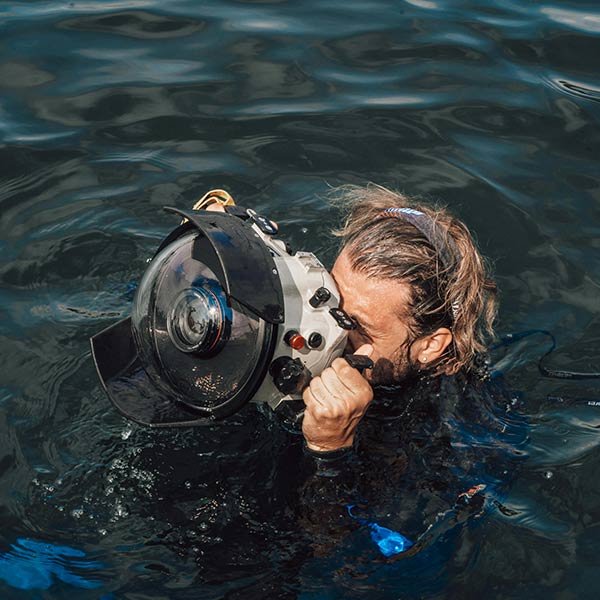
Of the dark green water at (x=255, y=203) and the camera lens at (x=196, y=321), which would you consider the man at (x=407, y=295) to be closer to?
the dark green water at (x=255, y=203)

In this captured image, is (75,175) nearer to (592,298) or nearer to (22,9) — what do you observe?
(22,9)

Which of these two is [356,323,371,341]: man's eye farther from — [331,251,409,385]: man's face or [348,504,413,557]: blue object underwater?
[348,504,413,557]: blue object underwater

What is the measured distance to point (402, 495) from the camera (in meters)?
3.63

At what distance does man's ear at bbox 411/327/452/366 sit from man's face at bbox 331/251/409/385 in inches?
4.5

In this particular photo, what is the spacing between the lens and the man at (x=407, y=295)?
3684 millimetres

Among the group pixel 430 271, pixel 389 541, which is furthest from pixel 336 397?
pixel 430 271

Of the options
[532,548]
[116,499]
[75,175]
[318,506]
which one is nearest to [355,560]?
[318,506]

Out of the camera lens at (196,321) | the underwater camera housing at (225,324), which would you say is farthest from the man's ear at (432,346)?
the camera lens at (196,321)

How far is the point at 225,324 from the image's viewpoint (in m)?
2.96

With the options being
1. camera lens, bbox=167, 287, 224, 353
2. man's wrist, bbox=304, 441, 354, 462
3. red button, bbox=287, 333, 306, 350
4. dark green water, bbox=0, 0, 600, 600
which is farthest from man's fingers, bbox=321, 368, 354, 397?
dark green water, bbox=0, 0, 600, 600

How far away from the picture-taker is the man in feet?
12.1

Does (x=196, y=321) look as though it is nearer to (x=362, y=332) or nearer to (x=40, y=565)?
(x=362, y=332)

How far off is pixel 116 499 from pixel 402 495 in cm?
111

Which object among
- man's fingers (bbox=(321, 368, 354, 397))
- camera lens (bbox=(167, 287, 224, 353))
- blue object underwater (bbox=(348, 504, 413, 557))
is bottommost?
blue object underwater (bbox=(348, 504, 413, 557))
